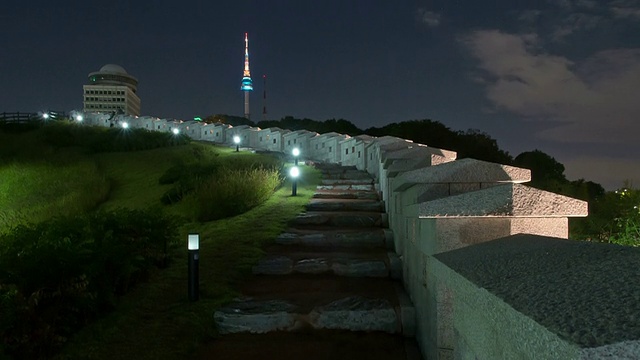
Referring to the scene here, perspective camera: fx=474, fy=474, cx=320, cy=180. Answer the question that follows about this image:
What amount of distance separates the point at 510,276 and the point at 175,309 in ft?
12.1

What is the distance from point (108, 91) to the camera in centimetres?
11538

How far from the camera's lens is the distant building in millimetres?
114000

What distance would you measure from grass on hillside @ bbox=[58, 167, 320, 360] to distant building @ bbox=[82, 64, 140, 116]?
115m

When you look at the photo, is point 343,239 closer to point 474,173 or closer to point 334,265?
point 334,265

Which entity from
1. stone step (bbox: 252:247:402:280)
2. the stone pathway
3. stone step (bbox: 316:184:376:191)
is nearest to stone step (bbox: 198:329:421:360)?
the stone pathway

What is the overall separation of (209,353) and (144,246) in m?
2.04

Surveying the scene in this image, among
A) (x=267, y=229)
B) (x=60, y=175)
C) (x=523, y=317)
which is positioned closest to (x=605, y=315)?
(x=523, y=317)

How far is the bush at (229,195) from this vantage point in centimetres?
907

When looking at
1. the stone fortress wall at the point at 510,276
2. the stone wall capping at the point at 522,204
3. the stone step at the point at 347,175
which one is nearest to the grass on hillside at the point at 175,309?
the stone fortress wall at the point at 510,276

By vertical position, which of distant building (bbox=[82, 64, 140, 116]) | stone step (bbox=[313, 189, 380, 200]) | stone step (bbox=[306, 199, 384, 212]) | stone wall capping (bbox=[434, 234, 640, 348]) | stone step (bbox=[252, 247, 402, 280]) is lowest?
stone step (bbox=[252, 247, 402, 280])

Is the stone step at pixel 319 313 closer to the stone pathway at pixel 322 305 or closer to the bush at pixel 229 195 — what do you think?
the stone pathway at pixel 322 305

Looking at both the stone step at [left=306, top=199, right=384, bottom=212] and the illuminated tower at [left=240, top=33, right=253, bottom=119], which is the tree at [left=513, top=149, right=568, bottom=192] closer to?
the stone step at [left=306, top=199, right=384, bottom=212]

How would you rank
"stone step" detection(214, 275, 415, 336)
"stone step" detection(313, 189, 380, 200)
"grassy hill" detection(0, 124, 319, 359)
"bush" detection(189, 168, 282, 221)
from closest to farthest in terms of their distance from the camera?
"grassy hill" detection(0, 124, 319, 359) → "stone step" detection(214, 275, 415, 336) → "bush" detection(189, 168, 282, 221) → "stone step" detection(313, 189, 380, 200)

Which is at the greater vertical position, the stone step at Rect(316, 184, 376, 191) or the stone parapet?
the stone step at Rect(316, 184, 376, 191)
